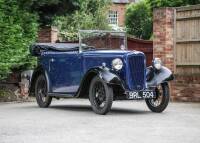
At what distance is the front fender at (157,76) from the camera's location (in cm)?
1421

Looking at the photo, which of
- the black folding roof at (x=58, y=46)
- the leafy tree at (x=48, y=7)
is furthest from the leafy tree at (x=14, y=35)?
the black folding roof at (x=58, y=46)

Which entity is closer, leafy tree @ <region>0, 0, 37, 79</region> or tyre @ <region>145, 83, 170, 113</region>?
tyre @ <region>145, 83, 170, 113</region>

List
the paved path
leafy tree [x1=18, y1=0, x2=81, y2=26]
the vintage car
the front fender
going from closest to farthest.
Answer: the paved path → the vintage car → the front fender → leafy tree [x1=18, y1=0, x2=81, y2=26]

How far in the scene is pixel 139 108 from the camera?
1542cm

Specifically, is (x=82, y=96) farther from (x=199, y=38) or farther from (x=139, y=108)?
(x=199, y=38)

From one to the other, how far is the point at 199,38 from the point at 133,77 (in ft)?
13.3

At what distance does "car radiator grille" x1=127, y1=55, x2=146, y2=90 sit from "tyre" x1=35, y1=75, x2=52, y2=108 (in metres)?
2.96

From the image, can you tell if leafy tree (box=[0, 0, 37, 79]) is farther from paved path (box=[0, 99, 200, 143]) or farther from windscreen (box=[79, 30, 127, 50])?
windscreen (box=[79, 30, 127, 50])

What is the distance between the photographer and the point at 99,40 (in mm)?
15555

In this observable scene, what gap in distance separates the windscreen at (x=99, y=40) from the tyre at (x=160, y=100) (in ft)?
5.62

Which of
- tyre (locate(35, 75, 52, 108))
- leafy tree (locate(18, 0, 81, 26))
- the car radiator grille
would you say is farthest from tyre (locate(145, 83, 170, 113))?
leafy tree (locate(18, 0, 81, 26))

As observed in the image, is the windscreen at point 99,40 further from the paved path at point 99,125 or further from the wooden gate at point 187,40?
the wooden gate at point 187,40

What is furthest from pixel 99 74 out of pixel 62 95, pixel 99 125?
pixel 99 125

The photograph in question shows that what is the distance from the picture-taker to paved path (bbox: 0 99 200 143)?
376 inches
